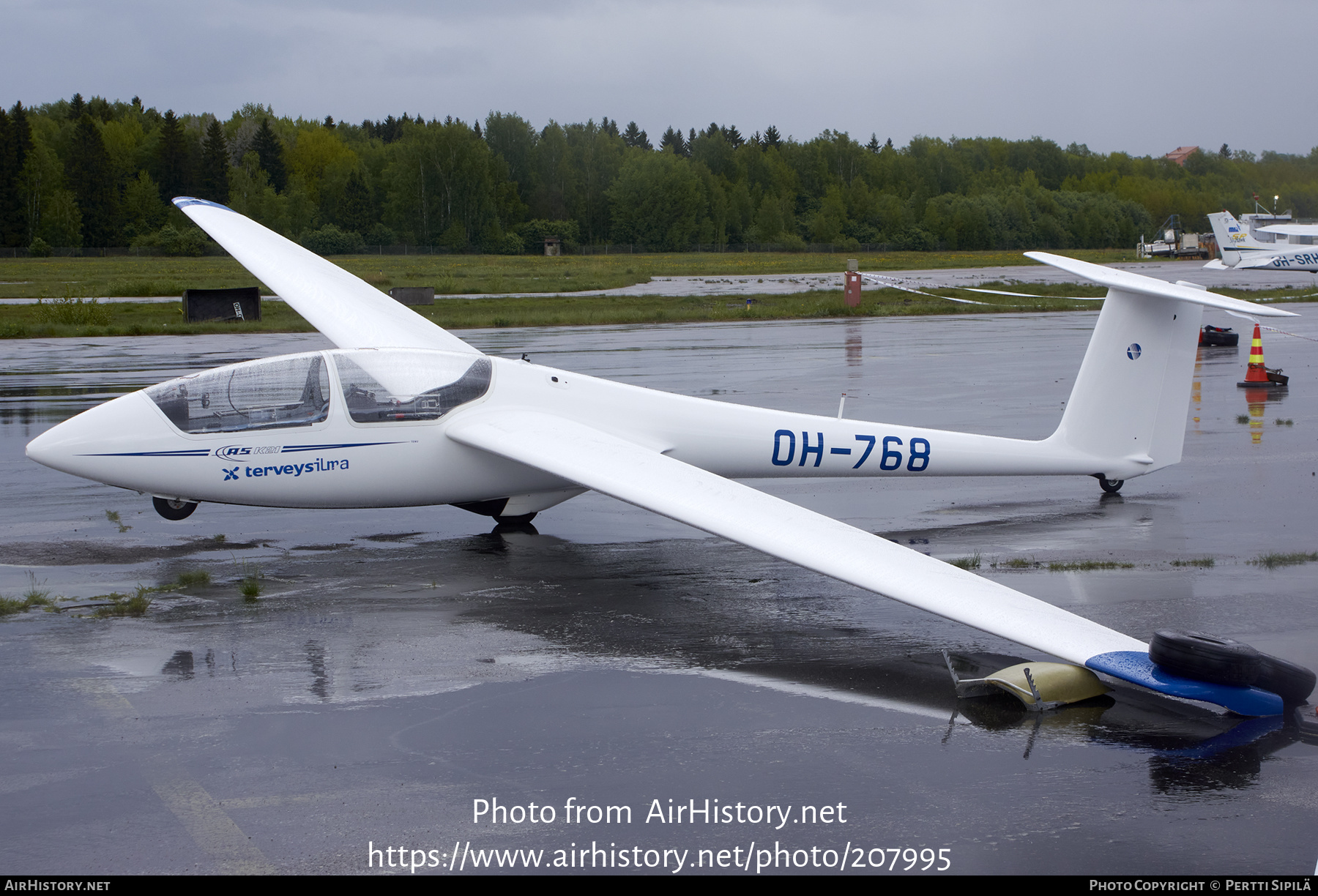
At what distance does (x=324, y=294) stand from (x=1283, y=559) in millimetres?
Result: 10883

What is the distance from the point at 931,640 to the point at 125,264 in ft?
333

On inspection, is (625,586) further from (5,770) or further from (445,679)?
(5,770)

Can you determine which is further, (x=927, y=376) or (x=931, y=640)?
(x=927, y=376)

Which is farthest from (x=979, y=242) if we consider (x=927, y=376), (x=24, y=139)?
(x=927, y=376)

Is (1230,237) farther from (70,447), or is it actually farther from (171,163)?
(171,163)

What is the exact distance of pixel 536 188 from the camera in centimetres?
14550

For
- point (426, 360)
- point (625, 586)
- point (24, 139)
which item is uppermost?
point (24, 139)

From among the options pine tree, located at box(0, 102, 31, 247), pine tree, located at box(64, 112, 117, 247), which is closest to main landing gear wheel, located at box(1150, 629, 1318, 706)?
pine tree, located at box(64, 112, 117, 247)

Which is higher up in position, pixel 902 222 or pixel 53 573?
pixel 902 222

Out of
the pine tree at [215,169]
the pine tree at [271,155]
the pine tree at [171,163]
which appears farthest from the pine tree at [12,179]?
the pine tree at [271,155]

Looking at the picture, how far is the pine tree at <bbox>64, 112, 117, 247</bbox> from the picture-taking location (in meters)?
119

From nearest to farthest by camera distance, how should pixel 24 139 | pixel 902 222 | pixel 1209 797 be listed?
pixel 1209 797 < pixel 24 139 < pixel 902 222

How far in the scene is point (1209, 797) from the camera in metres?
5.45

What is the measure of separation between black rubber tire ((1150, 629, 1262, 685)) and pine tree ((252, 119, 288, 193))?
5759 inches
